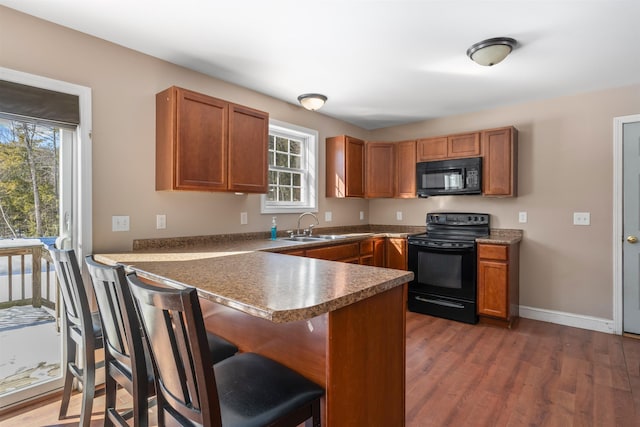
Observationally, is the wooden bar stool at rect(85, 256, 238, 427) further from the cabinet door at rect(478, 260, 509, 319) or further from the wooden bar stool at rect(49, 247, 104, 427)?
the cabinet door at rect(478, 260, 509, 319)

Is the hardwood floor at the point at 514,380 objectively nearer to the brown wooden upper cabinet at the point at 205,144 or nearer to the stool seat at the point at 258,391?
the stool seat at the point at 258,391

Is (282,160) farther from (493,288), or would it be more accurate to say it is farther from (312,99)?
(493,288)

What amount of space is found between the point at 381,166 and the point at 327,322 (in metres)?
3.56

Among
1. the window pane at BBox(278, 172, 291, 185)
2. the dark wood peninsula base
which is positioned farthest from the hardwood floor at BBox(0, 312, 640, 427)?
the window pane at BBox(278, 172, 291, 185)

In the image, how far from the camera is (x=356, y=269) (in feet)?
5.40

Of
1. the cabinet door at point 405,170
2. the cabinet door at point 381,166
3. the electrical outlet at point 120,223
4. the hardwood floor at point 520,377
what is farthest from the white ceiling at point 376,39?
the hardwood floor at point 520,377

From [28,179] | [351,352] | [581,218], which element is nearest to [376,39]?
[351,352]

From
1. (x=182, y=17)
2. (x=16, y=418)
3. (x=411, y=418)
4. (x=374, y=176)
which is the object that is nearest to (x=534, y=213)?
(x=374, y=176)

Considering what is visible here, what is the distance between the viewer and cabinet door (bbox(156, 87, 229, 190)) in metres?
2.45

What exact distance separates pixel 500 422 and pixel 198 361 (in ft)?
6.10

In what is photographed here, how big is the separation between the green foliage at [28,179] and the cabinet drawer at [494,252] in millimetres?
3644

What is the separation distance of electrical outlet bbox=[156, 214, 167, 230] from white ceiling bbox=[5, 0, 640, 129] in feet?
4.11

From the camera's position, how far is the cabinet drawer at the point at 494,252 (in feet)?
10.9

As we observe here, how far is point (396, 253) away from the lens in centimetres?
408
